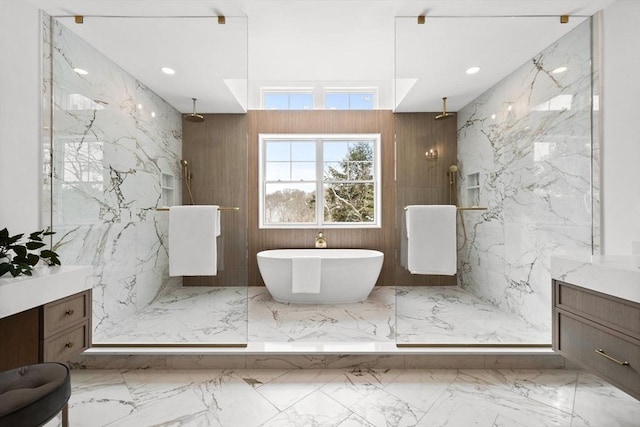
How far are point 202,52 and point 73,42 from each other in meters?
0.91

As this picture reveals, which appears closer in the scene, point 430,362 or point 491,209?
point 430,362

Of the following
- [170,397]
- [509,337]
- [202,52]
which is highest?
[202,52]

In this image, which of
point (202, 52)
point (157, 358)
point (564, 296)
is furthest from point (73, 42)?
point (564, 296)

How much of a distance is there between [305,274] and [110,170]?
1939mm

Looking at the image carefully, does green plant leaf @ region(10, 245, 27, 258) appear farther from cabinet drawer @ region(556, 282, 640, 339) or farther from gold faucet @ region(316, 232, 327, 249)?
gold faucet @ region(316, 232, 327, 249)

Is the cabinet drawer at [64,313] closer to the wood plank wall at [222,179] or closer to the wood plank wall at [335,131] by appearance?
the wood plank wall at [222,179]

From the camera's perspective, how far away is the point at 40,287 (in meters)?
1.52

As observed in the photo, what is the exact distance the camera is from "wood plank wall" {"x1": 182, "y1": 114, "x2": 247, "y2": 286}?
2.38 metres

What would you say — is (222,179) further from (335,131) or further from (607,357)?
(607,357)

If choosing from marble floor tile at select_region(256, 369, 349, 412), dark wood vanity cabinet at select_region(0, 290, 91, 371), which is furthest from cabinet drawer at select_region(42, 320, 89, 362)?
marble floor tile at select_region(256, 369, 349, 412)

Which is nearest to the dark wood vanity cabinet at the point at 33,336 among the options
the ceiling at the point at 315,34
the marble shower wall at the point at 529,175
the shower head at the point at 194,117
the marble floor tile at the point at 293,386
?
the marble floor tile at the point at 293,386

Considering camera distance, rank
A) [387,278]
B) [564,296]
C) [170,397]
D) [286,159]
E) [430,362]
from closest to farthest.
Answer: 1. [564,296]
2. [170,397]
3. [430,362]
4. [387,278]
5. [286,159]

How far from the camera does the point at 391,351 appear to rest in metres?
2.28

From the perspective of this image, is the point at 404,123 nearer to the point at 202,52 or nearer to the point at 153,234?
the point at 202,52
